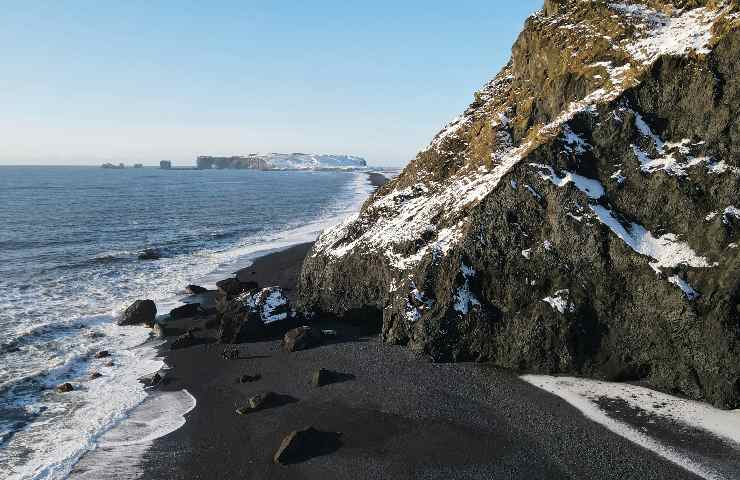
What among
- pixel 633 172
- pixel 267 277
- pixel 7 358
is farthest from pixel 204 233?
pixel 633 172

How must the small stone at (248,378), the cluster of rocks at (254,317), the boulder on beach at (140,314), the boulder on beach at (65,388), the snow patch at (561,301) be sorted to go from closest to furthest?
1. the boulder on beach at (65,388)
2. the snow patch at (561,301)
3. the small stone at (248,378)
4. the cluster of rocks at (254,317)
5. the boulder on beach at (140,314)

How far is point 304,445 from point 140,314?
21028 mm

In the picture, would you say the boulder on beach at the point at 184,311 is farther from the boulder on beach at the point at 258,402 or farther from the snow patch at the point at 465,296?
the snow patch at the point at 465,296

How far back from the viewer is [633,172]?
87.3 ft

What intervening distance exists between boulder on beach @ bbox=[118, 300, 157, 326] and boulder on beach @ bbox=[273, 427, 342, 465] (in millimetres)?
19374

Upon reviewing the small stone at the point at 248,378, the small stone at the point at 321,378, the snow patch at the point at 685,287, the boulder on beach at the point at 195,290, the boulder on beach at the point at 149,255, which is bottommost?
the small stone at the point at 248,378

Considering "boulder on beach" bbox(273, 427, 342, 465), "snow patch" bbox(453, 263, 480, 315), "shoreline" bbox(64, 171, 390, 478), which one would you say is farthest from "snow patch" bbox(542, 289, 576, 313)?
"shoreline" bbox(64, 171, 390, 478)

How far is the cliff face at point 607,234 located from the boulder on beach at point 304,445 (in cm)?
899

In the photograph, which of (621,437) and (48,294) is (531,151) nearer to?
(621,437)

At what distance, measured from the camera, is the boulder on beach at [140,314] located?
112 ft

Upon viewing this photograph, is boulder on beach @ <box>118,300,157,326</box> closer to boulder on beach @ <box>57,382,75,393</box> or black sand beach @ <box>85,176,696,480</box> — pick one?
black sand beach @ <box>85,176,696,480</box>

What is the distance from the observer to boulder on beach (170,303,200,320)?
3561 centimetres

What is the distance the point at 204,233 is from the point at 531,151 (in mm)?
56673

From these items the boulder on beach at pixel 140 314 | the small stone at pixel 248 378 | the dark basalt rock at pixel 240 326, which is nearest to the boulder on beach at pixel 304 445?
the small stone at pixel 248 378
